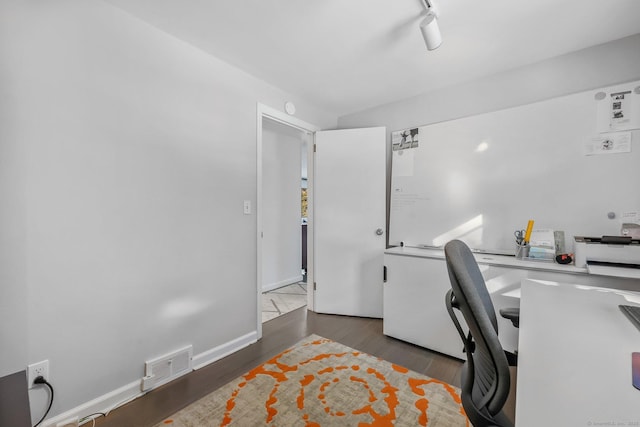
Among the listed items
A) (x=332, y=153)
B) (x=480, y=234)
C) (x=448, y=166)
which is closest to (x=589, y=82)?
(x=448, y=166)

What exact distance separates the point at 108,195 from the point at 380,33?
6.59 feet

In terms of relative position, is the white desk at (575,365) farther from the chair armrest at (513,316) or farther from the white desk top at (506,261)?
the white desk top at (506,261)

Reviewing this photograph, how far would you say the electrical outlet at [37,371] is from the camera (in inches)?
50.8

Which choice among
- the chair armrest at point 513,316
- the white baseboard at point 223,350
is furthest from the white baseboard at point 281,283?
→ the chair armrest at point 513,316

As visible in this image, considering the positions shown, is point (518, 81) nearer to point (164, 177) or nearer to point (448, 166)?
point (448, 166)

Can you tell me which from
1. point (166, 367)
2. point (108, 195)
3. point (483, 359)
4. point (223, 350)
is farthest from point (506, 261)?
point (108, 195)

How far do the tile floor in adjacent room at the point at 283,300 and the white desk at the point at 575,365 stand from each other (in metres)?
2.48

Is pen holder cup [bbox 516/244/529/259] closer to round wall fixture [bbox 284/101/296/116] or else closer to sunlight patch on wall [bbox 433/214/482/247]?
sunlight patch on wall [bbox 433/214/482/247]

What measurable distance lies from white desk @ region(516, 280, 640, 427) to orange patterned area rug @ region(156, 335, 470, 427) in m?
0.89

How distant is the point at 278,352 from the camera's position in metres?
2.19

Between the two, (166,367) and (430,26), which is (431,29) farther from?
(166,367)

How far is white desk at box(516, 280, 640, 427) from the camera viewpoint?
49cm

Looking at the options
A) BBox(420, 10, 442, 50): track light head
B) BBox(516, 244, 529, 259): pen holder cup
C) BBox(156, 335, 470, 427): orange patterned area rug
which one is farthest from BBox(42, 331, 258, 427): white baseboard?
BBox(420, 10, 442, 50): track light head

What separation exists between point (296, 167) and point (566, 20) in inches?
128
